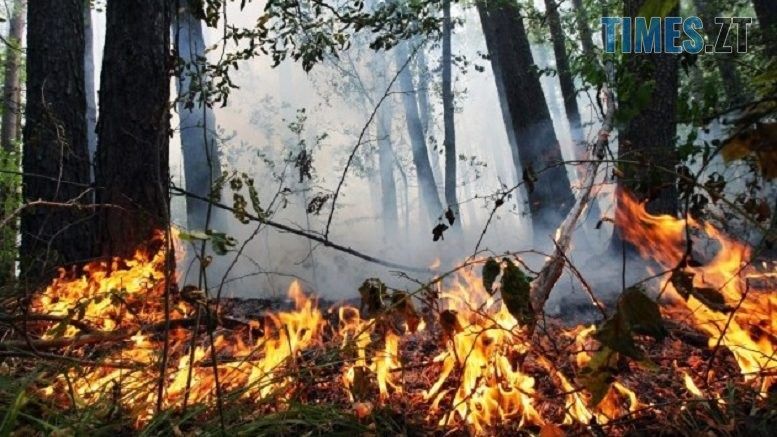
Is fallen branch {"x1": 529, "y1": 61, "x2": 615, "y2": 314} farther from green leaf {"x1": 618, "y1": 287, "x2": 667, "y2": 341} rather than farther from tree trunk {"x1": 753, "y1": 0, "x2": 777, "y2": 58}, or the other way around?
tree trunk {"x1": 753, "y1": 0, "x2": 777, "y2": 58}

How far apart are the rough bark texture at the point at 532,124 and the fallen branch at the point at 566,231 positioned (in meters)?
3.16

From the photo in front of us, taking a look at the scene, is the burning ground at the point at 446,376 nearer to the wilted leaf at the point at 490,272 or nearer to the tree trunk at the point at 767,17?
the wilted leaf at the point at 490,272

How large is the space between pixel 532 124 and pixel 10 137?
980 cm

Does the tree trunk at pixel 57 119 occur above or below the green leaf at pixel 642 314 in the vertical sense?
above

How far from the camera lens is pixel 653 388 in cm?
205

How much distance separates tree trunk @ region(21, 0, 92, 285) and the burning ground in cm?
207

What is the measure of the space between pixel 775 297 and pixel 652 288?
1659mm

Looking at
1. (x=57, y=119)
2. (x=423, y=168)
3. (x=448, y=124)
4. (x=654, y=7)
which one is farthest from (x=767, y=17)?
(x=423, y=168)

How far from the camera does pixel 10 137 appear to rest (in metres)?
9.44

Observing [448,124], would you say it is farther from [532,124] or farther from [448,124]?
[532,124]

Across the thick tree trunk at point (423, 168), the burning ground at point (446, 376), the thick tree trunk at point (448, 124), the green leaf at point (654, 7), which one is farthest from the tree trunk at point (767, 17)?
the thick tree trunk at point (423, 168)

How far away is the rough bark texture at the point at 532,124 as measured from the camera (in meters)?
6.86

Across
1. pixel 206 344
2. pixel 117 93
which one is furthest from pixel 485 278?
pixel 117 93

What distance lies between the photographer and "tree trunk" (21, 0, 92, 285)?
14.2ft
